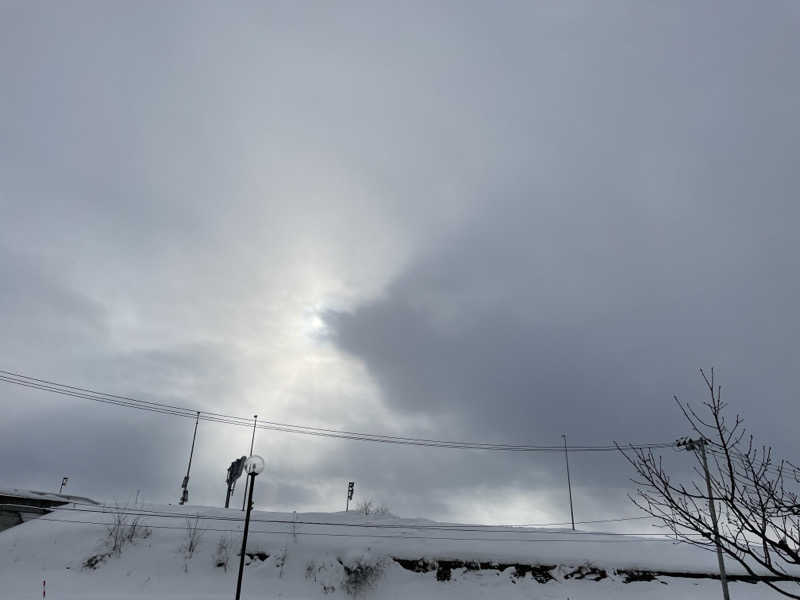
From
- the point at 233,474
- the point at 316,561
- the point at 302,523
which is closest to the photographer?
the point at 316,561

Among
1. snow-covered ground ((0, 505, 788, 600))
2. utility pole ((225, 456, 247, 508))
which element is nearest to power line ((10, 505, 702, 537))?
snow-covered ground ((0, 505, 788, 600))

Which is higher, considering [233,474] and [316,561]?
[233,474]

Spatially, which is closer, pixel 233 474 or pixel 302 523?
pixel 302 523

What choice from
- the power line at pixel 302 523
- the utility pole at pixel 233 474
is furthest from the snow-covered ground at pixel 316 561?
the utility pole at pixel 233 474

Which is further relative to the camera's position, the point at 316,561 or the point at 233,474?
the point at 233,474

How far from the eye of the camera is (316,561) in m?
33.7

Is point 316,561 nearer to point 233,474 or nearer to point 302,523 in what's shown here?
point 302,523

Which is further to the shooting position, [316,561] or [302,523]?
[302,523]

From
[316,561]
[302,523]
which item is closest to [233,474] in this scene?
[302,523]

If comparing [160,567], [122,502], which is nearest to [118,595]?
[160,567]

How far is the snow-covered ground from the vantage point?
29.0 meters

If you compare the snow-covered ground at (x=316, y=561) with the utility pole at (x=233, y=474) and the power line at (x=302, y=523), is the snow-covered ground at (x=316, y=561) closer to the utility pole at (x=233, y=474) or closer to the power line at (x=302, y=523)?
the power line at (x=302, y=523)

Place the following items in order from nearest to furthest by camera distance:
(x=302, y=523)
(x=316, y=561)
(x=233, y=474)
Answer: (x=316, y=561)
(x=302, y=523)
(x=233, y=474)

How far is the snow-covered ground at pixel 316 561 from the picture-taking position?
29031 millimetres
